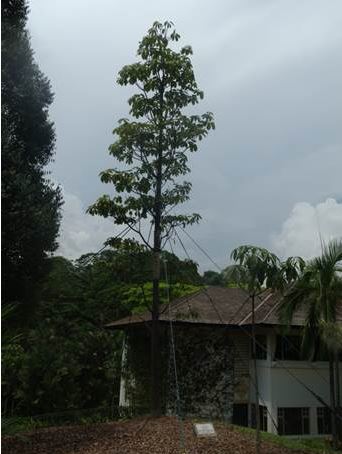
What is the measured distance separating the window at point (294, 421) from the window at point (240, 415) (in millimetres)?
1163

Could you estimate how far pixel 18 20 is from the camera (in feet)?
37.8

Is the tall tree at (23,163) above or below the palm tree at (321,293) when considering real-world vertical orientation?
above

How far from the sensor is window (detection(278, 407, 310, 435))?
17703 millimetres

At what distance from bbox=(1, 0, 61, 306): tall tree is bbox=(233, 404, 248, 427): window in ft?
29.7

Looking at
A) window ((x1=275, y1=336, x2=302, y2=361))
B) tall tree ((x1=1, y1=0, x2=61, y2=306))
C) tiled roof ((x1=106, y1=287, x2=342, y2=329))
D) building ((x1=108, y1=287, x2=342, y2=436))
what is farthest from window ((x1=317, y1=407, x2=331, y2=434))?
tall tree ((x1=1, y1=0, x2=61, y2=306))

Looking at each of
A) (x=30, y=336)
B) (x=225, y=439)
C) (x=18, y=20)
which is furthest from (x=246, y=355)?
(x=18, y=20)

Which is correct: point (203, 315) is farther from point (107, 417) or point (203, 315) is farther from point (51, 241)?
point (51, 241)

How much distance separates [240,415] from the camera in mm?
18250

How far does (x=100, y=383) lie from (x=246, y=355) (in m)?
4.77

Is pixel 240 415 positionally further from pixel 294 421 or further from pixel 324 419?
pixel 324 419

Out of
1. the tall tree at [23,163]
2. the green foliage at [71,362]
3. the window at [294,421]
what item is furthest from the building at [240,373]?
the tall tree at [23,163]

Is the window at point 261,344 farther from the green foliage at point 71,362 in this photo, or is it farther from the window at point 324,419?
the green foliage at point 71,362

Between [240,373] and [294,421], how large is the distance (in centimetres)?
217

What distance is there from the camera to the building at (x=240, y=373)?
17.6 metres
